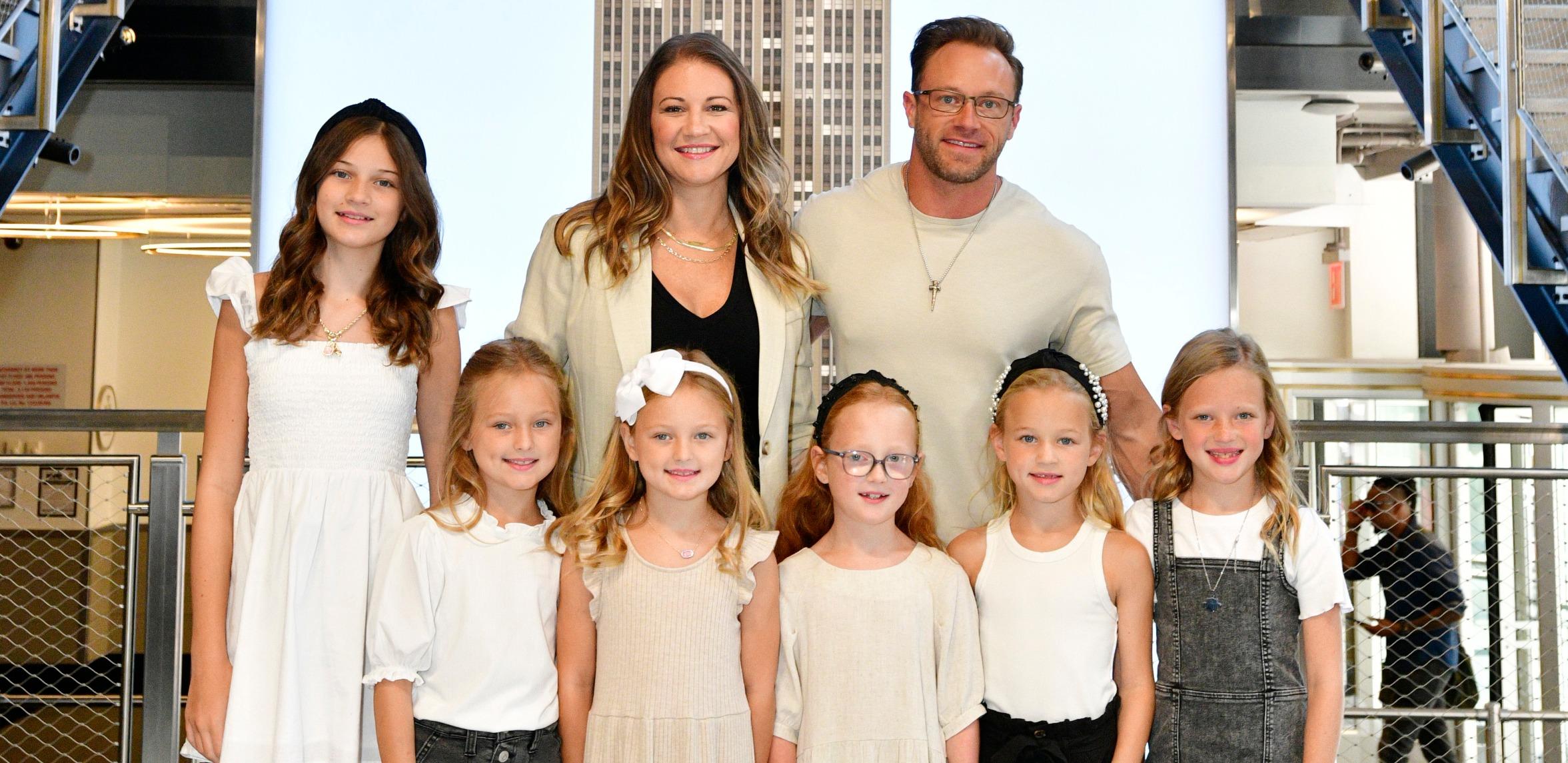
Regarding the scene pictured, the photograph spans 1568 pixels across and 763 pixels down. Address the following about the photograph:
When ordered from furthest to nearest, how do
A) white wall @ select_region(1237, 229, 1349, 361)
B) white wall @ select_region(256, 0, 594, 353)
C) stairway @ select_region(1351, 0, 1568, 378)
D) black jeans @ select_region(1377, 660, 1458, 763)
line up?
white wall @ select_region(1237, 229, 1349, 361)
black jeans @ select_region(1377, 660, 1458, 763)
white wall @ select_region(256, 0, 594, 353)
stairway @ select_region(1351, 0, 1568, 378)

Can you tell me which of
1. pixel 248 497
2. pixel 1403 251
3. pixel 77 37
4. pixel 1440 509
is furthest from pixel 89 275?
pixel 1403 251

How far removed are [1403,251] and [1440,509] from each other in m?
3.03

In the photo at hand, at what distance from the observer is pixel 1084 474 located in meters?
1.88

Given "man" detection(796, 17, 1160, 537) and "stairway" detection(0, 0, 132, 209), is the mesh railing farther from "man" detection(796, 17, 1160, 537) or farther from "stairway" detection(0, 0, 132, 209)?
"stairway" detection(0, 0, 132, 209)

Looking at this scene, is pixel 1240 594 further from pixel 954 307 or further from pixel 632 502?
pixel 632 502

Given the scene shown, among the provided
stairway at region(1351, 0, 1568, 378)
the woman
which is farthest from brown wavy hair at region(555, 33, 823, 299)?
stairway at region(1351, 0, 1568, 378)

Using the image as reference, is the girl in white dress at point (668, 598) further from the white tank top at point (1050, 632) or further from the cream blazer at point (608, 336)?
the white tank top at point (1050, 632)

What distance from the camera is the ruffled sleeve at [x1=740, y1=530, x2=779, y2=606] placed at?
179 centimetres

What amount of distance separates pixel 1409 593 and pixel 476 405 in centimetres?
374

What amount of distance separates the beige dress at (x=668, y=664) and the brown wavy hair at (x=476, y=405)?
0.20 metres

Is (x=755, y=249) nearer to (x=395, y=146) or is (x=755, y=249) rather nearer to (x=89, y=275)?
(x=395, y=146)

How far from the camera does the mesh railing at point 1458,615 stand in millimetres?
4562

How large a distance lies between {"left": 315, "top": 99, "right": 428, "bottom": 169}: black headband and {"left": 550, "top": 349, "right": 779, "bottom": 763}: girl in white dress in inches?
18.9

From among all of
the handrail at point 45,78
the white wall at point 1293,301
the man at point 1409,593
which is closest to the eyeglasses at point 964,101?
the handrail at point 45,78
